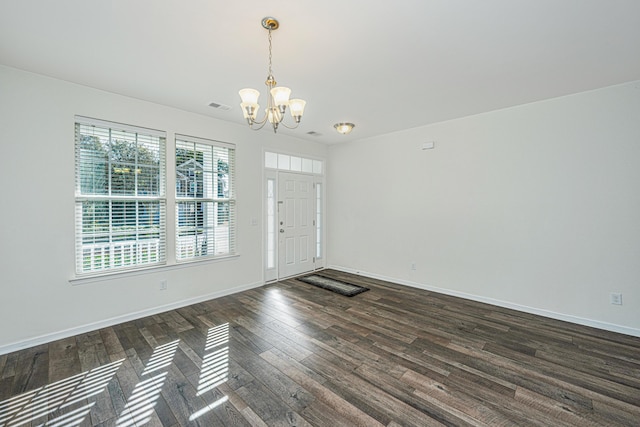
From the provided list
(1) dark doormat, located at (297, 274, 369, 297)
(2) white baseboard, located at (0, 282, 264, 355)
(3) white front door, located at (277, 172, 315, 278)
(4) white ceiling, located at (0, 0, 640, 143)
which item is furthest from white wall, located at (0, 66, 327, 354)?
(1) dark doormat, located at (297, 274, 369, 297)

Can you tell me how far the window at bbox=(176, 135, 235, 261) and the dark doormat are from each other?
1.57 meters

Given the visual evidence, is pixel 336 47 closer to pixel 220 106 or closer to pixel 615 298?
pixel 220 106

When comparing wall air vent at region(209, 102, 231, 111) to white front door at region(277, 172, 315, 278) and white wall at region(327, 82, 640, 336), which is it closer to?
white front door at region(277, 172, 315, 278)

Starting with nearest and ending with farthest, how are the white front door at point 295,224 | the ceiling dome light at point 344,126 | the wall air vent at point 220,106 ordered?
the wall air vent at point 220,106 < the ceiling dome light at point 344,126 < the white front door at point 295,224

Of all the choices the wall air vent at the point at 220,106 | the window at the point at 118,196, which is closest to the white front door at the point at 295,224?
the wall air vent at the point at 220,106

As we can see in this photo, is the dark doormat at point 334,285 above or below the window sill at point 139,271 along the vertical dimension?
below

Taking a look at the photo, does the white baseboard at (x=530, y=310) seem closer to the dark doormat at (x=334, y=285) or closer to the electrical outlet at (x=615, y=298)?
the electrical outlet at (x=615, y=298)

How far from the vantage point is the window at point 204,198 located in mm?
3898

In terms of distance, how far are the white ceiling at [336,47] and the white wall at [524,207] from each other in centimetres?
55

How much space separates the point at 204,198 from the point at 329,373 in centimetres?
299

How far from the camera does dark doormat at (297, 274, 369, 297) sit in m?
4.51

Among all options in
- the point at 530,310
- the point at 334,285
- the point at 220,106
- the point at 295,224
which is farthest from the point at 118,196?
the point at 530,310

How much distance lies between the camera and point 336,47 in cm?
232

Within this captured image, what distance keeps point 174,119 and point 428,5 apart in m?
3.37
